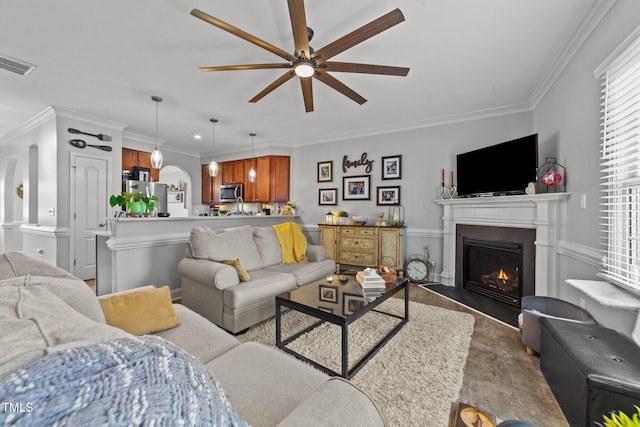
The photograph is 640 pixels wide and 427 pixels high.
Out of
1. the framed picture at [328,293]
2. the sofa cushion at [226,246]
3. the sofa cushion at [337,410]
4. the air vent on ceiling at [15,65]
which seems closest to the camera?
the sofa cushion at [337,410]

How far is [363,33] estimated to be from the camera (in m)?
1.79

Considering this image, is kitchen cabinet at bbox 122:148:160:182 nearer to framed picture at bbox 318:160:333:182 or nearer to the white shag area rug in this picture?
framed picture at bbox 318:160:333:182

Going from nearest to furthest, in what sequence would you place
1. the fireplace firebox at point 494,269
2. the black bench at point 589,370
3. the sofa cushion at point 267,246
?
the black bench at point 589,370
the fireplace firebox at point 494,269
the sofa cushion at point 267,246

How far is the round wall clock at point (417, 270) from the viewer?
4176mm

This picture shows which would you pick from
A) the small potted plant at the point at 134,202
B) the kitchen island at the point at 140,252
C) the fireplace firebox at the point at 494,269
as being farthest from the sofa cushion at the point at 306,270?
the fireplace firebox at the point at 494,269

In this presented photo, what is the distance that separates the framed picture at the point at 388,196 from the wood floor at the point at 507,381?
2527mm

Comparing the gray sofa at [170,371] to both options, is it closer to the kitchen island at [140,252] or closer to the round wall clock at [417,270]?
the kitchen island at [140,252]

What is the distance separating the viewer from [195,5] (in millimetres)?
1950

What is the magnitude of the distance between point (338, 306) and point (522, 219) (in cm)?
253

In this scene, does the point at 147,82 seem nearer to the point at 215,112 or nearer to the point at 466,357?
the point at 215,112

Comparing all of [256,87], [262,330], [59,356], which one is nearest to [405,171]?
[256,87]

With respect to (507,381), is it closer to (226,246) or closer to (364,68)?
(364,68)

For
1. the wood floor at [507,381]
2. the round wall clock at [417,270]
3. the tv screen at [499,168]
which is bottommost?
the wood floor at [507,381]

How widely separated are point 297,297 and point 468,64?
2813mm
